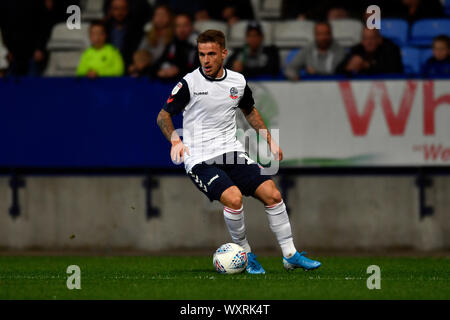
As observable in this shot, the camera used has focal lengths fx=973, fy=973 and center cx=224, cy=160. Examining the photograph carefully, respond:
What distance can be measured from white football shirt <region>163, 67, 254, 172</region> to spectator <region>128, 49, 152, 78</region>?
4685 millimetres

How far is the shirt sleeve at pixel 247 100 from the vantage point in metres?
9.34

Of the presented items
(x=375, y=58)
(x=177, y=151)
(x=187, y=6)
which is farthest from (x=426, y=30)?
(x=177, y=151)

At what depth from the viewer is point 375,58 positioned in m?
13.4

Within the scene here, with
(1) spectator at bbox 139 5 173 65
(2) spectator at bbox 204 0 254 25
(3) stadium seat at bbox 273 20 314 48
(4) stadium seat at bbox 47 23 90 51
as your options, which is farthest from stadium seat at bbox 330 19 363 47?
(4) stadium seat at bbox 47 23 90 51

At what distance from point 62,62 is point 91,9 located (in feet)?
6.21

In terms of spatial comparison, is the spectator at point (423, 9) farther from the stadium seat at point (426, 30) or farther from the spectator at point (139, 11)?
the spectator at point (139, 11)

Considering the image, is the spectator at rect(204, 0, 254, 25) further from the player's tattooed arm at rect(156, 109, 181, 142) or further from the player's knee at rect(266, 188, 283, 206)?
the player's knee at rect(266, 188, 283, 206)

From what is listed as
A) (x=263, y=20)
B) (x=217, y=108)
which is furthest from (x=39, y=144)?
(x=217, y=108)

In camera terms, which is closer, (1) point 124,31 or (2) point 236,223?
(2) point 236,223

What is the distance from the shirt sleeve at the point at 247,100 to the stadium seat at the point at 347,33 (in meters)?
5.77

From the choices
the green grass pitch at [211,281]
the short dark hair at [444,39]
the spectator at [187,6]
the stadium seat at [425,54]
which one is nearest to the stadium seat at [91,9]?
the spectator at [187,6]

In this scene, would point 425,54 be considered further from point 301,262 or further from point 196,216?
point 301,262

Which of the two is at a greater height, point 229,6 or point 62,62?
point 229,6

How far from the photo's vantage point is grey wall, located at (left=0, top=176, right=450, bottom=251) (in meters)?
13.4
